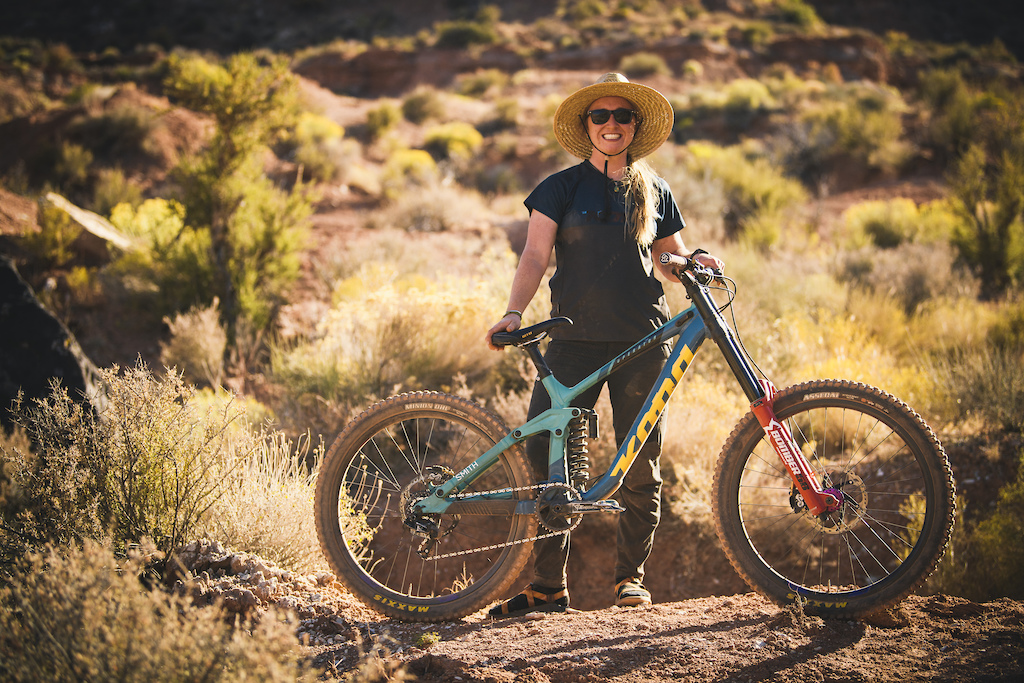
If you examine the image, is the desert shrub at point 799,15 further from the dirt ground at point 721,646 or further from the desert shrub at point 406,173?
the dirt ground at point 721,646

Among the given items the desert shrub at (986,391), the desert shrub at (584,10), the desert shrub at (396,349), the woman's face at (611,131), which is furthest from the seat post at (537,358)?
the desert shrub at (584,10)

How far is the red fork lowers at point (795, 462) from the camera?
240 centimetres

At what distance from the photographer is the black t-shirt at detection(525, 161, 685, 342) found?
278 centimetres

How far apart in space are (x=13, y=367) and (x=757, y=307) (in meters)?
6.97

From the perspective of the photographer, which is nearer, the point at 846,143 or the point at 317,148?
the point at 317,148

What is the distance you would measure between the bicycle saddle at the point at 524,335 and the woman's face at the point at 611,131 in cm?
89

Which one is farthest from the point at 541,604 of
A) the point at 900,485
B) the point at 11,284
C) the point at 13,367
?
the point at 11,284

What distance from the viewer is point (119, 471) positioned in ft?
9.27

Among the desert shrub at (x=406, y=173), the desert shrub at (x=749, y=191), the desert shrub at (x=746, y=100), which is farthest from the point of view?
the desert shrub at (x=746, y=100)

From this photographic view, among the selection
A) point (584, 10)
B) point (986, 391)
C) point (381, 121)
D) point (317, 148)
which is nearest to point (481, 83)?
point (381, 121)

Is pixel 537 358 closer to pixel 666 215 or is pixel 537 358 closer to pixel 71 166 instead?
pixel 666 215

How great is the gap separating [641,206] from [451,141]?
17.1m

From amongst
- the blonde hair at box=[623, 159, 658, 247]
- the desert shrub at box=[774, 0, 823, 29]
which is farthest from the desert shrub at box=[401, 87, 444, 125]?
the desert shrub at box=[774, 0, 823, 29]

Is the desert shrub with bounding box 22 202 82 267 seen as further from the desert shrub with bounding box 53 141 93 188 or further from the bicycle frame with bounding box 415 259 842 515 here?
the bicycle frame with bounding box 415 259 842 515
